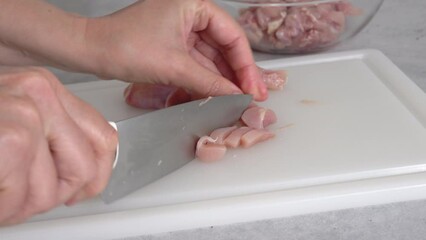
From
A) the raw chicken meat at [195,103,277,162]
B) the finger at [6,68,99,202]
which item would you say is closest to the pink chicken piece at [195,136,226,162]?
the raw chicken meat at [195,103,277,162]

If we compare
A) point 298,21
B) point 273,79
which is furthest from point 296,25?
point 273,79

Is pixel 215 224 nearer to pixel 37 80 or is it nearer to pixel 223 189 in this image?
pixel 223 189

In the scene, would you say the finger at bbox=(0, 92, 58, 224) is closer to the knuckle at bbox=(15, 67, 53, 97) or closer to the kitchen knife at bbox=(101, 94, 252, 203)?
the knuckle at bbox=(15, 67, 53, 97)

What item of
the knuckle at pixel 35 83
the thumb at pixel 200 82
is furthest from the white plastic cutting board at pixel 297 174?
the knuckle at pixel 35 83

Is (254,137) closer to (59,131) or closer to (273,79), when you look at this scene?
(273,79)

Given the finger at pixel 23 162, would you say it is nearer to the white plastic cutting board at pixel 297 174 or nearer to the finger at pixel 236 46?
the white plastic cutting board at pixel 297 174
